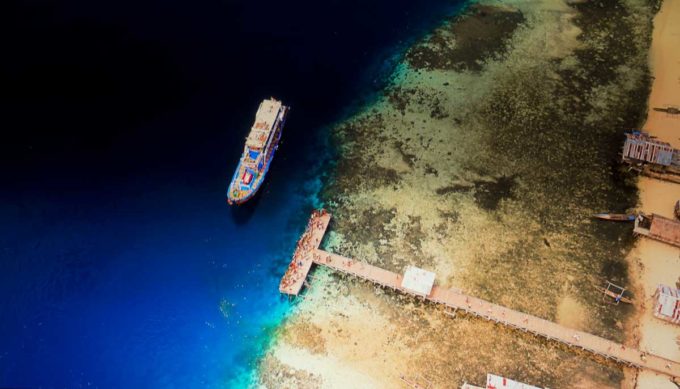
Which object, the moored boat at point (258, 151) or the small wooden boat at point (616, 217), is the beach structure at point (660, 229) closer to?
the small wooden boat at point (616, 217)

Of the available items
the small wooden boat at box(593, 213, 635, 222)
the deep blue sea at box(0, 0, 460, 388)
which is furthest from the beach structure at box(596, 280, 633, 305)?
the deep blue sea at box(0, 0, 460, 388)

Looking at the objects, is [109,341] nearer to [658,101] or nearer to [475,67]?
[475,67]

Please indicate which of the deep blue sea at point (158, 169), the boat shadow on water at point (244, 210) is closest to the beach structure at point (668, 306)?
the deep blue sea at point (158, 169)

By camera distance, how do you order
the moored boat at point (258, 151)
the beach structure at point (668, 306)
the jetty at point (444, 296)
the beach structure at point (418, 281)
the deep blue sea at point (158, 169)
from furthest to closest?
the moored boat at point (258, 151), the deep blue sea at point (158, 169), the beach structure at point (418, 281), the beach structure at point (668, 306), the jetty at point (444, 296)

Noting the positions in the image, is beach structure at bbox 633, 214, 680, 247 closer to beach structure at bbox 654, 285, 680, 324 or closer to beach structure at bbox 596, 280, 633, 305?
beach structure at bbox 654, 285, 680, 324

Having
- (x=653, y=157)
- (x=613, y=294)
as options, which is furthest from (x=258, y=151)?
(x=653, y=157)

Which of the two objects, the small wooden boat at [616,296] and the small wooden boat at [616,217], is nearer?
the small wooden boat at [616,296]

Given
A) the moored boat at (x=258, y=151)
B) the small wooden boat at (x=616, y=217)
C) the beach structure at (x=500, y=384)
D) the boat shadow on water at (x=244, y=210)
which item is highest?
the moored boat at (x=258, y=151)
